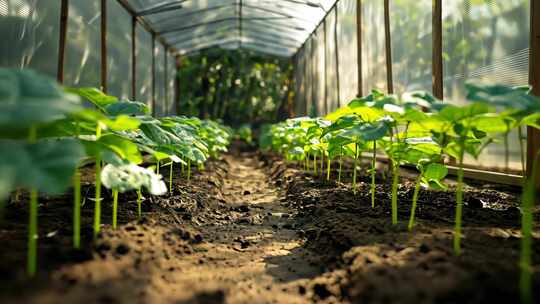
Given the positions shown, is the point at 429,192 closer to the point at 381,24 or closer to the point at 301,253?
the point at 301,253

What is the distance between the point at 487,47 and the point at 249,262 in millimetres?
3348

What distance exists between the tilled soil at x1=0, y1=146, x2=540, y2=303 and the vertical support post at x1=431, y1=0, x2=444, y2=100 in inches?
59.6

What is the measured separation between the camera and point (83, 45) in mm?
5926

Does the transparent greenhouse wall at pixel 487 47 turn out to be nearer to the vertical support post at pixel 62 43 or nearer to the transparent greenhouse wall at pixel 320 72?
the vertical support post at pixel 62 43

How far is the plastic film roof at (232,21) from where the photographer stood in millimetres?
9898

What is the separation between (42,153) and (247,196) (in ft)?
12.0

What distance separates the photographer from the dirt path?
5.85ft

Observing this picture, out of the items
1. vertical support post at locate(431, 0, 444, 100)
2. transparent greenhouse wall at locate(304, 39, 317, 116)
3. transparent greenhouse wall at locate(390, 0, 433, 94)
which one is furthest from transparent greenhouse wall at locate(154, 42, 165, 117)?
vertical support post at locate(431, 0, 444, 100)

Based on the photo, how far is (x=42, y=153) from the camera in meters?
1.31

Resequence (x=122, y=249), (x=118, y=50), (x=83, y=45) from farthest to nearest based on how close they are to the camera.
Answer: (x=118, y=50) < (x=83, y=45) < (x=122, y=249)

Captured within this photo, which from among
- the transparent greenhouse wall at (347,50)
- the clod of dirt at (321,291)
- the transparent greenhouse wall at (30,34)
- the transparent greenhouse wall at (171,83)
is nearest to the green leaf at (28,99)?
the clod of dirt at (321,291)

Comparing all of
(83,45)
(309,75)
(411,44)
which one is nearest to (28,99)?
(83,45)

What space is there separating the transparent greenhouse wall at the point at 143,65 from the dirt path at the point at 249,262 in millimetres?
6505

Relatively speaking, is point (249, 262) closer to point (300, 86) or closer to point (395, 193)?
point (395, 193)
